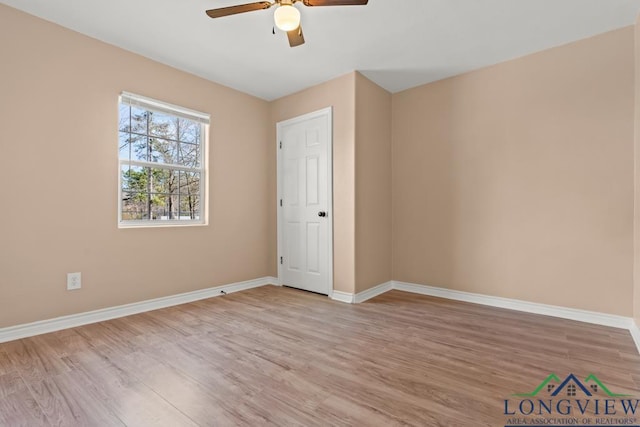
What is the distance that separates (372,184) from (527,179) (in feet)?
5.13

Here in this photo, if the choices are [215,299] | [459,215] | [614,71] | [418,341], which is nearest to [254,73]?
[215,299]

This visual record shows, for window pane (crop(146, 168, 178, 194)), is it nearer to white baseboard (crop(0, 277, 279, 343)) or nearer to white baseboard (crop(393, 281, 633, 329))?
white baseboard (crop(0, 277, 279, 343))

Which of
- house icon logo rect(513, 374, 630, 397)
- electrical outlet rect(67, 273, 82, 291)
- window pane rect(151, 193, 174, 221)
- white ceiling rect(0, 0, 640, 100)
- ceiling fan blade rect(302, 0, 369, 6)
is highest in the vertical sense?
white ceiling rect(0, 0, 640, 100)

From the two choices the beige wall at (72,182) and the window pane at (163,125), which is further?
the window pane at (163,125)

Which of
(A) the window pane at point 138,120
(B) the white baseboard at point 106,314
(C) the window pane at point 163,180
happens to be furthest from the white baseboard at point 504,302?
(A) the window pane at point 138,120

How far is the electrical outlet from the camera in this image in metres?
2.59

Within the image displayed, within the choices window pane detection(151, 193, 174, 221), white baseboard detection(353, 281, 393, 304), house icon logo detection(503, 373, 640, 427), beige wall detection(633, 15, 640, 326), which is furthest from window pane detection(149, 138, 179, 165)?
beige wall detection(633, 15, 640, 326)

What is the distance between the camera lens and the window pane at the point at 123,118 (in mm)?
2920

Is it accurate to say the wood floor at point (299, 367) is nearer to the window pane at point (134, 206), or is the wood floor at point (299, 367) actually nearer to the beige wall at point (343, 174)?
the beige wall at point (343, 174)

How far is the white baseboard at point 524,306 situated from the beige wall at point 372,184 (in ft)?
1.45

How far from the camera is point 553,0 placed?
7.38 ft

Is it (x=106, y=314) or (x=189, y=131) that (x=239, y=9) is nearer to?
(x=189, y=131)

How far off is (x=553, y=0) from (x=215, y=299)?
409 centimetres

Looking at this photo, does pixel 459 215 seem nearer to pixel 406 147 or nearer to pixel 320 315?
pixel 406 147
